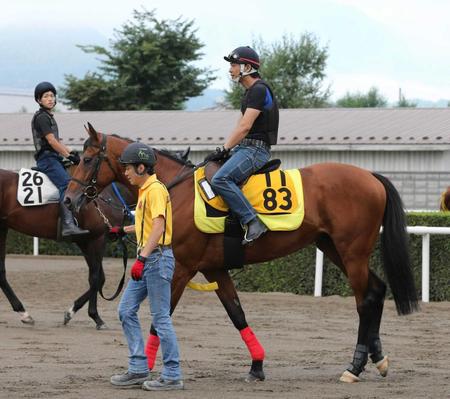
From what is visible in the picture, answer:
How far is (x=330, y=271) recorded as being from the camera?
15.4m

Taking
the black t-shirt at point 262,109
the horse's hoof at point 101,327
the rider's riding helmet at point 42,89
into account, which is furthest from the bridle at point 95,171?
the horse's hoof at point 101,327

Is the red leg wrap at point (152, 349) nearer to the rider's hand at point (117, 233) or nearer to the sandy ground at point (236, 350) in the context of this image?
the sandy ground at point (236, 350)

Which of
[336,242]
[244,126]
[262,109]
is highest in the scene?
[262,109]

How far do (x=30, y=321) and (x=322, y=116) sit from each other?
16.1 m

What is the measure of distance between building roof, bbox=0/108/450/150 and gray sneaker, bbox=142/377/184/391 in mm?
14961

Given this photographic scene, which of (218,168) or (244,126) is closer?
(244,126)

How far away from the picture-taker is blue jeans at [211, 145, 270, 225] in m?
8.48

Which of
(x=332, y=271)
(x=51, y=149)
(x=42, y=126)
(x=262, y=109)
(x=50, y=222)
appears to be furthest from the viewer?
(x=332, y=271)

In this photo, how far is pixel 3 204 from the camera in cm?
1237

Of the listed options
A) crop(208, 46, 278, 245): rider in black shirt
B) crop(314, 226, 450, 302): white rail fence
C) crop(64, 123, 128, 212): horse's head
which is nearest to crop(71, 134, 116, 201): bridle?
crop(64, 123, 128, 212): horse's head

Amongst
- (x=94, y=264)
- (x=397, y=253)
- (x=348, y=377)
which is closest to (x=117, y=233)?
(x=348, y=377)

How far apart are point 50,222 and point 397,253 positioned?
15.7 ft

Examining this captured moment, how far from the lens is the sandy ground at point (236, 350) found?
774 cm

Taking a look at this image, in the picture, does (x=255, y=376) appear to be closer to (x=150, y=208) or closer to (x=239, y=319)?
(x=239, y=319)
